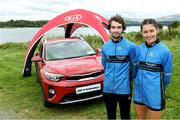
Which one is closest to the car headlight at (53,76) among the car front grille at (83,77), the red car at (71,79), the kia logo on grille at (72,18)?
the red car at (71,79)

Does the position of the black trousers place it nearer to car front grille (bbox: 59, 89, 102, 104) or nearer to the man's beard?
the man's beard

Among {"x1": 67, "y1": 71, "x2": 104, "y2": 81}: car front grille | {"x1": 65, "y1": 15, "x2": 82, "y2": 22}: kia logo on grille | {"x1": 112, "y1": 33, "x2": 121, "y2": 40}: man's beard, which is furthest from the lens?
{"x1": 65, "y1": 15, "x2": 82, "y2": 22}: kia logo on grille

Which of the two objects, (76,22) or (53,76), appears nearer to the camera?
(53,76)

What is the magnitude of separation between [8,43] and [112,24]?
2245cm

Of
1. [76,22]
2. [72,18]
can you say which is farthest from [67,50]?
[72,18]

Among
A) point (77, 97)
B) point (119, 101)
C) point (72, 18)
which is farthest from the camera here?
point (72, 18)

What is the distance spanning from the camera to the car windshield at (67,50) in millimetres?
8952

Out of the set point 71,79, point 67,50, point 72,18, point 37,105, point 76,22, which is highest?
point 72,18

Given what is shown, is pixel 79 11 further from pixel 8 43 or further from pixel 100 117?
pixel 8 43

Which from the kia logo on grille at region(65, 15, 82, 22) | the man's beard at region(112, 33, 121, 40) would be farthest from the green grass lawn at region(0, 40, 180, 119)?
the man's beard at region(112, 33, 121, 40)

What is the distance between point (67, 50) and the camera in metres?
9.20

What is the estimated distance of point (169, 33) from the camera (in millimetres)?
21672

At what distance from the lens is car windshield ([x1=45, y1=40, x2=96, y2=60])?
29.4ft

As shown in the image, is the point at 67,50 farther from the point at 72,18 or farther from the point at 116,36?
the point at 116,36
